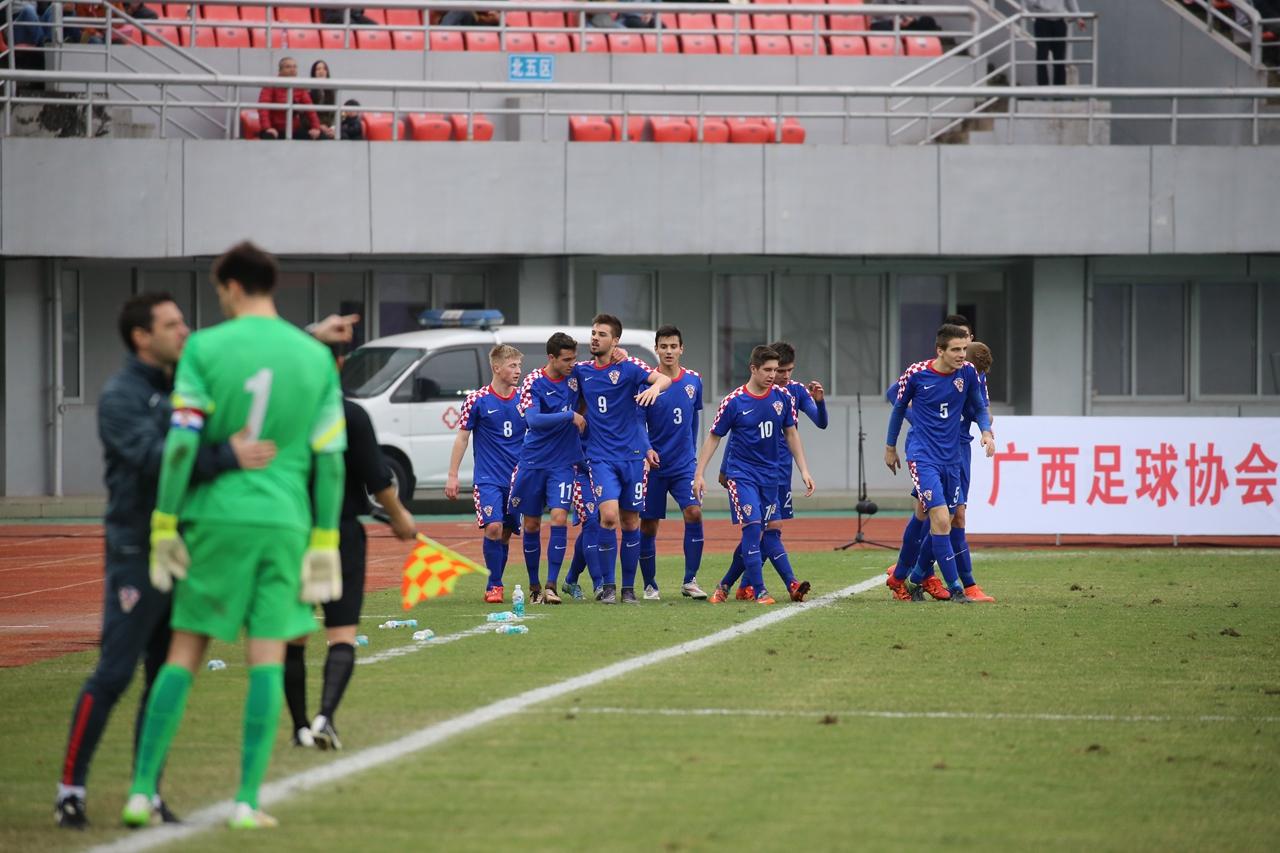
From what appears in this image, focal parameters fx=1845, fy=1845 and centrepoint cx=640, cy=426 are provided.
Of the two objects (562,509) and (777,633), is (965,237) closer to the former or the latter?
(562,509)

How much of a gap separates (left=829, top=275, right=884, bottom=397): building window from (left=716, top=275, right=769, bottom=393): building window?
4.35 feet

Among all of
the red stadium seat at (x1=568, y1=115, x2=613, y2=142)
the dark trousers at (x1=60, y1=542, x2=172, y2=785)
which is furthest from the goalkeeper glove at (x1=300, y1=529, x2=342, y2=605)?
the red stadium seat at (x1=568, y1=115, x2=613, y2=142)

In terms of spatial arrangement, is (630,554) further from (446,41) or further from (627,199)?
(446,41)

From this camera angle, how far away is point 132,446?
6.52 metres

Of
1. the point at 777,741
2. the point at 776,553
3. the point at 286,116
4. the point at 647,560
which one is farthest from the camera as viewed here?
the point at 286,116

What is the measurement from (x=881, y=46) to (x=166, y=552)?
1080 inches

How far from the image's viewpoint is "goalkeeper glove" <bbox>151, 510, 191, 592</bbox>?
6047mm

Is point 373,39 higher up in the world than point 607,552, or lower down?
higher up

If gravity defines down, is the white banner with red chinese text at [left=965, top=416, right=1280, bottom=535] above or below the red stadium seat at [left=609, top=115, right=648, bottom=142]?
below

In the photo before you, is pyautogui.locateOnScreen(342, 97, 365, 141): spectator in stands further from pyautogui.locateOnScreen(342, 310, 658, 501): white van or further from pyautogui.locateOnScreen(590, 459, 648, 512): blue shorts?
pyautogui.locateOnScreen(590, 459, 648, 512): blue shorts

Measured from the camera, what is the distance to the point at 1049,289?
3014 centimetres

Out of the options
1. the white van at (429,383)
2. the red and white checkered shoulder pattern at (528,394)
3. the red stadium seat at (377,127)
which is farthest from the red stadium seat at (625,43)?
the red and white checkered shoulder pattern at (528,394)

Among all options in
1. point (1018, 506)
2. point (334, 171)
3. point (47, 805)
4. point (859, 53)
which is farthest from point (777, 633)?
point (859, 53)

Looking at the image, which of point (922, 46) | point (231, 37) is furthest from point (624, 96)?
point (231, 37)
